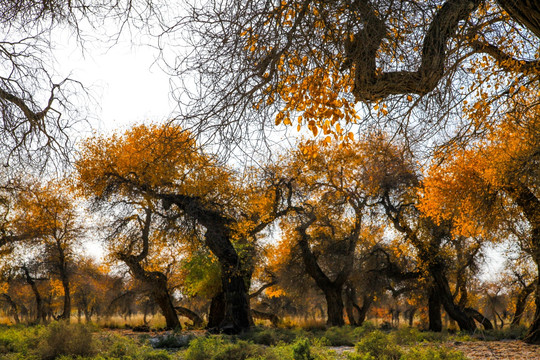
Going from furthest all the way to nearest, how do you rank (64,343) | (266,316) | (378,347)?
Answer: (266,316), (64,343), (378,347)

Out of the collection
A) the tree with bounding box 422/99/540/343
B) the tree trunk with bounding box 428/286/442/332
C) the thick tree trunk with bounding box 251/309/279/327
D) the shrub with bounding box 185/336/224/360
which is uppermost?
the tree with bounding box 422/99/540/343

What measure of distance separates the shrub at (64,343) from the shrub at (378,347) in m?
4.80

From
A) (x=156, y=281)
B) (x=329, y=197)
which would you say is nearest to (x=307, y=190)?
(x=329, y=197)

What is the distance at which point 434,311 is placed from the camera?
60.3ft

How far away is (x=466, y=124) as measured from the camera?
21.3ft

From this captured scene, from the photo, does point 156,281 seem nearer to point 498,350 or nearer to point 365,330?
point 365,330

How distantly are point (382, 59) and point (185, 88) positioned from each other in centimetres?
198

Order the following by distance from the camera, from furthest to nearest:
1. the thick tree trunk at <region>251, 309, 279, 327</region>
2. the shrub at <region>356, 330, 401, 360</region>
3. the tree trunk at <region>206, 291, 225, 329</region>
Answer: the thick tree trunk at <region>251, 309, 279, 327</region>, the tree trunk at <region>206, 291, 225, 329</region>, the shrub at <region>356, 330, 401, 360</region>

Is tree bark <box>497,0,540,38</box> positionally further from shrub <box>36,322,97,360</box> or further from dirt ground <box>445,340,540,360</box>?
shrub <box>36,322,97,360</box>

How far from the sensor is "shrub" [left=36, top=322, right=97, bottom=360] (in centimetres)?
774

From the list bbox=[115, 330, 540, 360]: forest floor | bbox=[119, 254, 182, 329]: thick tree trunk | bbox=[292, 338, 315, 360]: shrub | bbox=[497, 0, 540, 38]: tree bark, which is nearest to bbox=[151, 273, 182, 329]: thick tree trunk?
bbox=[119, 254, 182, 329]: thick tree trunk

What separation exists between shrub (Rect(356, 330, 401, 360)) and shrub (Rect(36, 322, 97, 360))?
15.8ft

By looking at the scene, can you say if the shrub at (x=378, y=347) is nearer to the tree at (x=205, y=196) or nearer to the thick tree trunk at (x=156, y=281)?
the tree at (x=205, y=196)

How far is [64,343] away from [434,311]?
15127 millimetres
